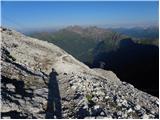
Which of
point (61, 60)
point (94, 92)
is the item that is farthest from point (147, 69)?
point (94, 92)

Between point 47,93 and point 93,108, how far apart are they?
10.8ft

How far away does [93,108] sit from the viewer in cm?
1694

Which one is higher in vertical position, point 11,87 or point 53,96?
point 11,87

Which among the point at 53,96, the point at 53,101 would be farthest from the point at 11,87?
the point at 53,101

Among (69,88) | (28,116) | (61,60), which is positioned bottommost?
(28,116)

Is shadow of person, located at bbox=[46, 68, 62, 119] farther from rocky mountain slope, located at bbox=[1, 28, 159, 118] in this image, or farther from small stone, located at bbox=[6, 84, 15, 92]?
small stone, located at bbox=[6, 84, 15, 92]

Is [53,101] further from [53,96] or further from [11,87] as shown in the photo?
[11,87]

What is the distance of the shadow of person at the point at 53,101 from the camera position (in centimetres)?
1550

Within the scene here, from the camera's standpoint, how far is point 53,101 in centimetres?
1775

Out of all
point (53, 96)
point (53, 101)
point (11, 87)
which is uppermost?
point (11, 87)

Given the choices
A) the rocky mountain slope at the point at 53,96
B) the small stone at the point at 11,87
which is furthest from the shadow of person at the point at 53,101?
the small stone at the point at 11,87

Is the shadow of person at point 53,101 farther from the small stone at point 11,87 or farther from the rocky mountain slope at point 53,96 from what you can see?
the small stone at point 11,87

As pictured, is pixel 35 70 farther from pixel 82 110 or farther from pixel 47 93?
pixel 82 110

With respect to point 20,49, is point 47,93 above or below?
below
